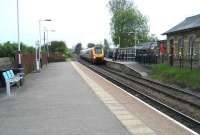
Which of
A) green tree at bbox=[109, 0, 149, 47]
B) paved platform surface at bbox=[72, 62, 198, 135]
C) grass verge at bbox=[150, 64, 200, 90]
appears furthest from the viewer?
green tree at bbox=[109, 0, 149, 47]

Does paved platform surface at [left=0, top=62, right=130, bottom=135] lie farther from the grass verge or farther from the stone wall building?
the stone wall building

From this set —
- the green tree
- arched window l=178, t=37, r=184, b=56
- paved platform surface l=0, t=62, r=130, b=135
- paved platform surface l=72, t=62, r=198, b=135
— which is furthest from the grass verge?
the green tree

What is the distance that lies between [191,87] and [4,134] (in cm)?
1772

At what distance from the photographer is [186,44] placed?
43844 millimetres

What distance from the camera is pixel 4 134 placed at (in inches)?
426

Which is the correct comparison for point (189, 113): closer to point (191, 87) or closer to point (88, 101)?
point (88, 101)

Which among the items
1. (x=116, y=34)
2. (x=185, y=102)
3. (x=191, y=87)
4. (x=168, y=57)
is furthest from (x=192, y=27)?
(x=116, y=34)

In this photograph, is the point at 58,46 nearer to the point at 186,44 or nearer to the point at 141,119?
the point at 186,44

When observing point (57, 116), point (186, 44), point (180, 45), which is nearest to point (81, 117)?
point (57, 116)

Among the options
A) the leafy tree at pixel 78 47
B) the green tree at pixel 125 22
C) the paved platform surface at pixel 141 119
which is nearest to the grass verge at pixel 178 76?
the paved platform surface at pixel 141 119

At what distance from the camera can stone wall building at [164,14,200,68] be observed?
39469 millimetres

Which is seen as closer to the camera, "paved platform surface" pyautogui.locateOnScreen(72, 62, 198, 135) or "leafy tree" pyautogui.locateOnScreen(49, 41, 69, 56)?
"paved platform surface" pyautogui.locateOnScreen(72, 62, 198, 135)

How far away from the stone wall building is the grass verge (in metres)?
2.07

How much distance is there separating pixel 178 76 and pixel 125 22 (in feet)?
219
